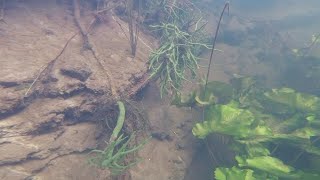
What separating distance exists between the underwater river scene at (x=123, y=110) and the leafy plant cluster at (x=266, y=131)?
0.02 metres

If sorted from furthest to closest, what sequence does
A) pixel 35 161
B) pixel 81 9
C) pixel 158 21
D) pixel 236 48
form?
pixel 236 48
pixel 158 21
pixel 81 9
pixel 35 161

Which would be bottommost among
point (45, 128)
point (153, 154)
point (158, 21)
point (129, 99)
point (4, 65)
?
point (153, 154)

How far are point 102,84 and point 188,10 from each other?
5105 millimetres

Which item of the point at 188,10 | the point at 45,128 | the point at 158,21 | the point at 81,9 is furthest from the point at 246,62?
the point at 45,128

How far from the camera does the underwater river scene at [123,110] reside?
405 centimetres

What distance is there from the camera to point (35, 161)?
157 inches

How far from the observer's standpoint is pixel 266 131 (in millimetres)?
4387

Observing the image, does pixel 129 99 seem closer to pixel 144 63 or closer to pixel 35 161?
pixel 144 63

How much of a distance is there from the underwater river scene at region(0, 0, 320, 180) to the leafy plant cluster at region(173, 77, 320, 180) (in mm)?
16

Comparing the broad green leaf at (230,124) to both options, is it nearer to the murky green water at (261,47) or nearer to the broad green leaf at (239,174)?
the broad green leaf at (239,174)

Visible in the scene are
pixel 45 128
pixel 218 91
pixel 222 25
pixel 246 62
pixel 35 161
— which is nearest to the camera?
pixel 35 161

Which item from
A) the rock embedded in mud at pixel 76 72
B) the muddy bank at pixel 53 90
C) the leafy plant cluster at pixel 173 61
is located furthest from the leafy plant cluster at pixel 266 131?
the rock embedded in mud at pixel 76 72

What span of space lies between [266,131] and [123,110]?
2.08 m

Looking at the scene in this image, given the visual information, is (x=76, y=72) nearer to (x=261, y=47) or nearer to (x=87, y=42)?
(x=87, y=42)
